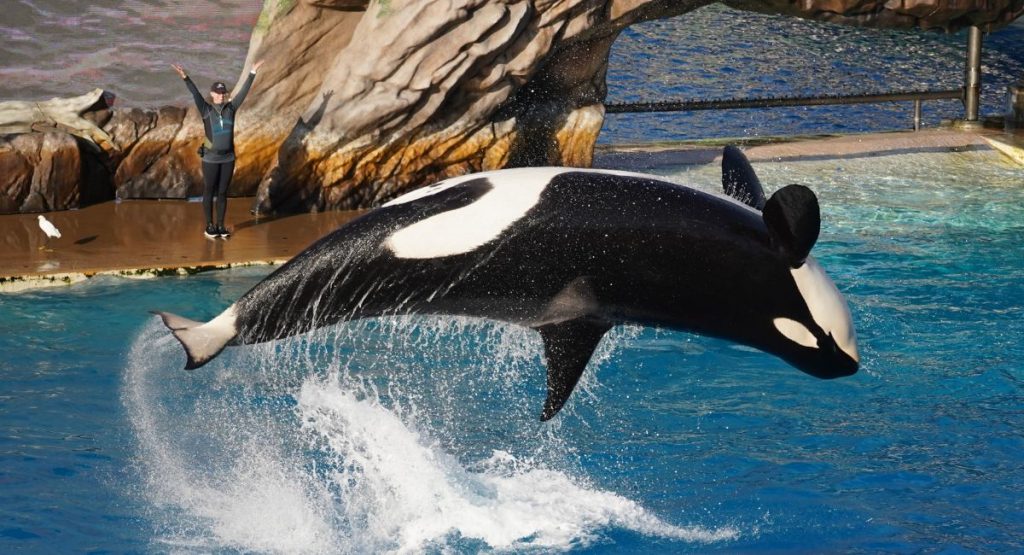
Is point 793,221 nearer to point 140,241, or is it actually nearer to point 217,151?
point 140,241

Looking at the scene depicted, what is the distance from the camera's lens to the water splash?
5.47 metres

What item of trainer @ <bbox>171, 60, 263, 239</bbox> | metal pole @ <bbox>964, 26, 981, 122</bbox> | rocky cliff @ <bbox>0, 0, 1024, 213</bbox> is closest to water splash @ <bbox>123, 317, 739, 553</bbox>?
trainer @ <bbox>171, 60, 263, 239</bbox>

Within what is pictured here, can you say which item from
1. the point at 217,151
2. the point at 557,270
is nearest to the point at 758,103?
the point at 217,151

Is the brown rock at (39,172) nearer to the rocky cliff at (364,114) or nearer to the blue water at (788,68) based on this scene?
the rocky cliff at (364,114)

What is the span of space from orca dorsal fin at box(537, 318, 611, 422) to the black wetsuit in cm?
605

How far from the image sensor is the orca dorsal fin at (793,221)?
4.32 m

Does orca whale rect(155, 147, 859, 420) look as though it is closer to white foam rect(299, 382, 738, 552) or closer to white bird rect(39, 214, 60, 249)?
white foam rect(299, 382, 738, 552)

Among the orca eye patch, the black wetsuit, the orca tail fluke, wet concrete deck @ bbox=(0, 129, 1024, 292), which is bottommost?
wet concrete deck @ bbox=(0, 129, 1024, 292)

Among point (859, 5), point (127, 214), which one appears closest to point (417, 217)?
point (127, 214)

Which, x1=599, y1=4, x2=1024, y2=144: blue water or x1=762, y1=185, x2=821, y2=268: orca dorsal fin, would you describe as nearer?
x1=762, y1=185, x2=821, y2=268: orca dorsal fin

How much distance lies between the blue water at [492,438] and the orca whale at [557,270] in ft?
3.07

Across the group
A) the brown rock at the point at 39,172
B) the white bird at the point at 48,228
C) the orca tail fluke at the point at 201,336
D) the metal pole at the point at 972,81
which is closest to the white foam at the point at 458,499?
the orca tail fluke at the point at 201,336

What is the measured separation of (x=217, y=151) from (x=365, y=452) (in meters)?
4.98

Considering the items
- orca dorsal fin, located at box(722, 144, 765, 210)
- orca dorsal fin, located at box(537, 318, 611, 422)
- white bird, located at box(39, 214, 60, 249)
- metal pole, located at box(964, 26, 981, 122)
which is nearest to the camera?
orca dorsal fin, located at box(537, 318, 611, 422)
